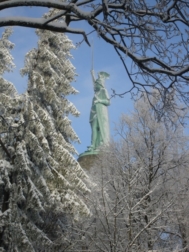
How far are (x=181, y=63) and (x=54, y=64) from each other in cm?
1173

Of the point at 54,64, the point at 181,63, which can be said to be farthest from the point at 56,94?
the point at 181,63

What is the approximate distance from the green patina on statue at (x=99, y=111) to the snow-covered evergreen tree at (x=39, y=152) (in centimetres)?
1489

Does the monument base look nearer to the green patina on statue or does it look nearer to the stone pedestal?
the stone pedestal

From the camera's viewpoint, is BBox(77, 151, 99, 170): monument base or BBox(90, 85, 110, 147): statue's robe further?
BBox(90, 85, 110, 147): statue's robe

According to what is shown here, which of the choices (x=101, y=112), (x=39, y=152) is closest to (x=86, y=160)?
(x=101, y=112)

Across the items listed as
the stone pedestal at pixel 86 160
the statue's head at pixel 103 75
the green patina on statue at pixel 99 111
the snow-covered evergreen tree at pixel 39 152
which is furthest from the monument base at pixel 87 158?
the snow-covered evergreen tree at pixel 39 152

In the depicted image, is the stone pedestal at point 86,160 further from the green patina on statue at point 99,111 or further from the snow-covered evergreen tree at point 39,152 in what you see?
the snow-covered evergreen tree at point 39,152

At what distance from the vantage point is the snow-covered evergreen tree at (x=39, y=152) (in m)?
11.1

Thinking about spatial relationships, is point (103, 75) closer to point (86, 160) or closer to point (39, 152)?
point (86, 160)

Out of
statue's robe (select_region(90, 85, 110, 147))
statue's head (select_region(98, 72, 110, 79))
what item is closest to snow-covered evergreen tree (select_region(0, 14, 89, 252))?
statue's head (select_region(98, 72, 110, 79))

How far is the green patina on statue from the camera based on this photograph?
32719 mm

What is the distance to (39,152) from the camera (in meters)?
13.6

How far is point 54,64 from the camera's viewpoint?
16594 mm

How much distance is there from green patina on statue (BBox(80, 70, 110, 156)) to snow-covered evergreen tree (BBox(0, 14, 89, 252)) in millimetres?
14894
